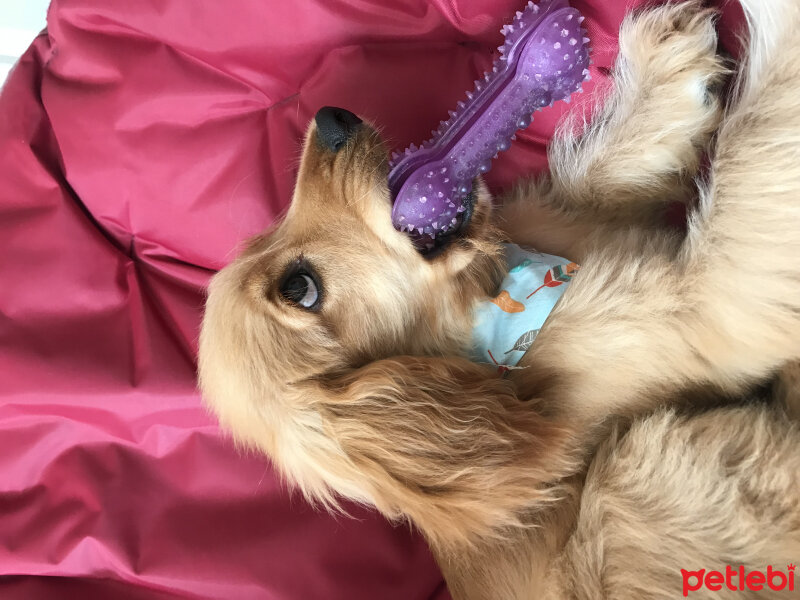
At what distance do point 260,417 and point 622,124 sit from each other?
4.34 ft

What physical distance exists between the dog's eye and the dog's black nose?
33 centimetres

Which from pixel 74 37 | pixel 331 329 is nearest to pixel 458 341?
pixel 331 329

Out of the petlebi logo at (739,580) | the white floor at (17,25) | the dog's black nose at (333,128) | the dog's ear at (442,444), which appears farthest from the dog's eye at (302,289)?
the white floor at (17,25)

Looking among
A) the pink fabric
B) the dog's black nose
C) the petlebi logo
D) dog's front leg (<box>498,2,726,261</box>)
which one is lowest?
the pink fabric

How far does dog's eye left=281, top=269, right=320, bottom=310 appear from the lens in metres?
1.66

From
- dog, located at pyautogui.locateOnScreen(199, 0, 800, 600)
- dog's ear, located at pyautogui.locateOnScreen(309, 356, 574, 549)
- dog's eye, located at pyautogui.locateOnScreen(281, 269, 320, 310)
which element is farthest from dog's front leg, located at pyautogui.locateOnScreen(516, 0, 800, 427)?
dog's eye, located at pyautogui.locateOnScreen(281, 269, 320, 310)

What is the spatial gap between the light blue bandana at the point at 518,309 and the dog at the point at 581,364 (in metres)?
0.04

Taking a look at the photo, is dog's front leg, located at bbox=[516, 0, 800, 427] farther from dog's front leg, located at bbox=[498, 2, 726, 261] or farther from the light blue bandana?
dog's front leg, located at bbox=[498, 2, 726, 261]

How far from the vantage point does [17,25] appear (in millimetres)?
2723

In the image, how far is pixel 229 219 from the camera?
229 cm

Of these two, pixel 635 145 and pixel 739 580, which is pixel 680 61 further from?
pixel 739 580

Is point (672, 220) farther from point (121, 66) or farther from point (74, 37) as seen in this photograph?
point (74, 37)

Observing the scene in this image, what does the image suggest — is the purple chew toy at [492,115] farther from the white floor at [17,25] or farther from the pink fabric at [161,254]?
the white floor at [17,25]

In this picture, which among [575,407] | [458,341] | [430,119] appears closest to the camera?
[575,407]
